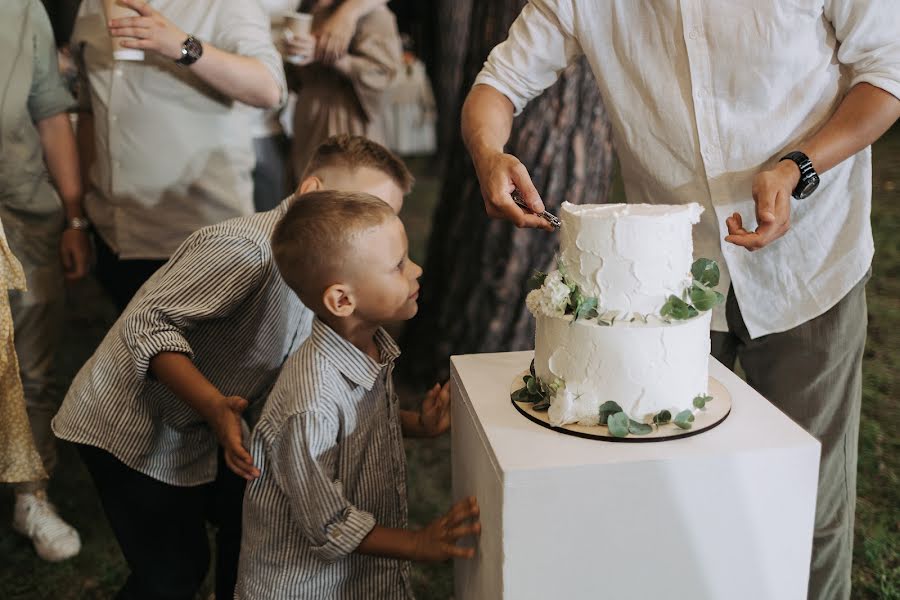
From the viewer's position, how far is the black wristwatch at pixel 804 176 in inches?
63.7

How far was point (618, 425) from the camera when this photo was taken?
141 centimetres

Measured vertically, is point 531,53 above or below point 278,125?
above

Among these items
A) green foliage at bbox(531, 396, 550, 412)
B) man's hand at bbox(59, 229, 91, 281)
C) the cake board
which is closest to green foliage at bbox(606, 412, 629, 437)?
the cake board

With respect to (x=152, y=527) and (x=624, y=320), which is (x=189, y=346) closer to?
(x=152, y=527)

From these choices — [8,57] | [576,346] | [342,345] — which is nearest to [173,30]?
[8,57]

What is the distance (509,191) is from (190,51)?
112 centimetres

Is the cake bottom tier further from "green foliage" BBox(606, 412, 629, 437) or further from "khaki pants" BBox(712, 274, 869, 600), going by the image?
"khaki pants" BBox(712, 274, 869, 600)

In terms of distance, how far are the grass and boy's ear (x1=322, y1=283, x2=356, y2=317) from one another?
1295mm

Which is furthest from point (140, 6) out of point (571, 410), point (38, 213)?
point (571, 410)

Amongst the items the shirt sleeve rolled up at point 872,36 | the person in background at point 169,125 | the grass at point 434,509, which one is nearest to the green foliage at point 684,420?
the shirt sleeve rolled up at point 872,36

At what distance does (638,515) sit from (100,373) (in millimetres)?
1154

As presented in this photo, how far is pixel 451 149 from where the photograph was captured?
371 centimetres

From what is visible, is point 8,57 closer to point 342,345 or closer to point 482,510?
point 342,345

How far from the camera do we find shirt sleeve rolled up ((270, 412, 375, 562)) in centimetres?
151
